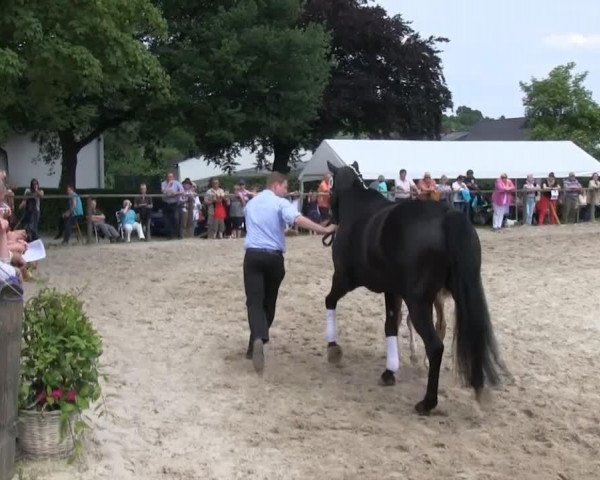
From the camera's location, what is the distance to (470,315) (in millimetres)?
7027

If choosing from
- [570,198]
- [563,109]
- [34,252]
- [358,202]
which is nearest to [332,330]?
[358,202]

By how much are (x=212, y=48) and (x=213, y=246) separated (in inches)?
426

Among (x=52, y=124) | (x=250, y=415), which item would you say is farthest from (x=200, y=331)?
(x=52, y=124)

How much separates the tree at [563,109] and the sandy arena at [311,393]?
1508 inches

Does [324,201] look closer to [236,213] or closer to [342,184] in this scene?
[236,213]

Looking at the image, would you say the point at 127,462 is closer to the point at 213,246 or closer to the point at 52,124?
the point at 213,246

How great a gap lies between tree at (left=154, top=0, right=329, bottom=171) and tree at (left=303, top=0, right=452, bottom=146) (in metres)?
7.70

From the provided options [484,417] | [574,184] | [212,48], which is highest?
[212,48]

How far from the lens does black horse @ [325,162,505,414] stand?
7051 mm

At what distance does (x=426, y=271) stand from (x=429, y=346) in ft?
2.03

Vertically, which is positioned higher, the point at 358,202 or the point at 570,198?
the point at 358,202

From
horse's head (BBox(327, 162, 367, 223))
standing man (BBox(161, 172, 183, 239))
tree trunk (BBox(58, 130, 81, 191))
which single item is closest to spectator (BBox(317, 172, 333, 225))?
standing man (BBox(161, 172, 183, 239))

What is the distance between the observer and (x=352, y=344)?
9.64 m

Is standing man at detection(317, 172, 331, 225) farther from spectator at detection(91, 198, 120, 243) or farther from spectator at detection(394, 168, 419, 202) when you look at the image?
spectator at detection(91, 198, 120, 243)
